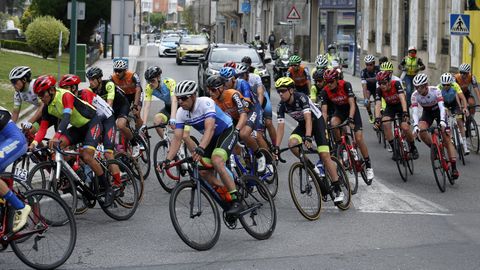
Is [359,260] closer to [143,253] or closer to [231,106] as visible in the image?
[143,253]

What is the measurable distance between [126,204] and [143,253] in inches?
76.7

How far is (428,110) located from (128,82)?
459 centimetres

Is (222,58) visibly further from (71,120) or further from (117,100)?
(71,120)

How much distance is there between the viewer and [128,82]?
561 inches

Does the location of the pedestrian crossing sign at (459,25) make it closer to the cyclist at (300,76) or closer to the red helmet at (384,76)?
the cyclist at (300,76)

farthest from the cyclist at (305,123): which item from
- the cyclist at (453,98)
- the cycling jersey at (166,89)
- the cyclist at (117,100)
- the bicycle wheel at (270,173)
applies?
the cyclist at (453,98)

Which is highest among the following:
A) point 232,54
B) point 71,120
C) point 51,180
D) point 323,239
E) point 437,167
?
point 232,54

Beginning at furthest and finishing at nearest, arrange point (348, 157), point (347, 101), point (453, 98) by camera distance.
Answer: point (453, 98), point (347, 101), point (348, 157)

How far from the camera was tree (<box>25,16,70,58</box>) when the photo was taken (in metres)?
43.8

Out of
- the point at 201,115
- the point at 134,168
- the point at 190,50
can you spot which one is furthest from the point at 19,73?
the point at 190,50

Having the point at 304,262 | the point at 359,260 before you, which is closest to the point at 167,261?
the point at 304,262

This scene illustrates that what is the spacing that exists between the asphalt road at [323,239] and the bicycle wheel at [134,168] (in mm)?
312

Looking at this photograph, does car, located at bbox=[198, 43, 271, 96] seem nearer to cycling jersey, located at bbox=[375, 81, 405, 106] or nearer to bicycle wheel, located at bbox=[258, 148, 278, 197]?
cycling jersey, located at bbox=[375, 81, 405, 106]

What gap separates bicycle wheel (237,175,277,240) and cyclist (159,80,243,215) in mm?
249
